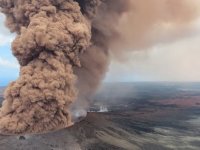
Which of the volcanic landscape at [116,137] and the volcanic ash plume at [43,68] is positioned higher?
the volcanic ash plume at [43,68]

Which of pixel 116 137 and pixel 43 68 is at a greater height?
pixel 43 68

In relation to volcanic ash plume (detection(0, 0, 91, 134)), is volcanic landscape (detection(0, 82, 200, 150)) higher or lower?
lower

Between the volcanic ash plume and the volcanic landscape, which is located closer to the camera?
the volcanic landscape

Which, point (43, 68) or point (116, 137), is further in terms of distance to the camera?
point (116, 137)

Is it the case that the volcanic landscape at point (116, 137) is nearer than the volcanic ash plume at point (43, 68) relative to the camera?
Yes

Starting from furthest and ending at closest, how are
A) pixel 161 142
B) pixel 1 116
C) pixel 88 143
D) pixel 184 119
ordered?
pixel 184 119
pixel 161 142
pixel 1 116
pixel 88 143

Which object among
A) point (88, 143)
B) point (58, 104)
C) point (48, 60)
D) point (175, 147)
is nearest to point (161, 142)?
point (175, 147)

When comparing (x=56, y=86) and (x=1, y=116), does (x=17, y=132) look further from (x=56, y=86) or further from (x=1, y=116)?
(x=56, y=86)

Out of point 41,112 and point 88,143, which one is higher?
point 41,112
